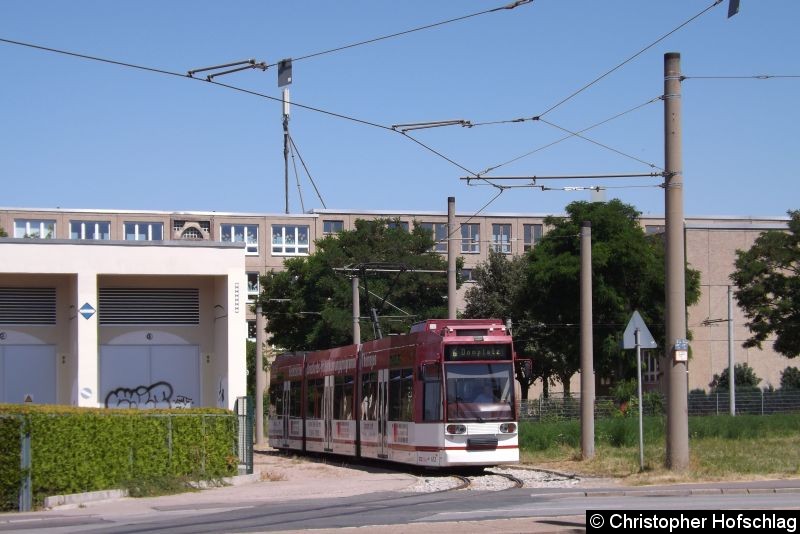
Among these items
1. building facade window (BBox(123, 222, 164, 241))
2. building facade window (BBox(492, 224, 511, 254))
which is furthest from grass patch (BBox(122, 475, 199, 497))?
building facade window (BBox(492, 224, 511, 254))

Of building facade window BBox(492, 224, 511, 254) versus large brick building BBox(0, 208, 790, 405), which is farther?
building facade window BBox(492, 224, 511, 254)

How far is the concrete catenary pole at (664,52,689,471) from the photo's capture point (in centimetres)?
2395

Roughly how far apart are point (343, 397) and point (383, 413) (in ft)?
14.0

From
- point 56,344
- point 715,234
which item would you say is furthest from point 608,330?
point 56,344

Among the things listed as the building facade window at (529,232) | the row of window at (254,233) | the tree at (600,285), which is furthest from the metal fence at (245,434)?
the building facade window at (529,232)

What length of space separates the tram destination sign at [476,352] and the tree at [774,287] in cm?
3655

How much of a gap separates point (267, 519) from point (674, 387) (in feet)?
33.0

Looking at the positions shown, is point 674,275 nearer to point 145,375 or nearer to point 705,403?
point 145,375

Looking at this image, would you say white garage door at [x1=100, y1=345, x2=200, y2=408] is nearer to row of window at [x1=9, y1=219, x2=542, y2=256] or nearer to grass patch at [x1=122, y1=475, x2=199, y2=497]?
grass patch at [x1=122, y1=475, x2=199, y2=497]

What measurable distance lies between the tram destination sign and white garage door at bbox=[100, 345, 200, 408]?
853 centimetres

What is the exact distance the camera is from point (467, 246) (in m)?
94.6

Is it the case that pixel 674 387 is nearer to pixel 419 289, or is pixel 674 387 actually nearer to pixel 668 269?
pixel 668 269

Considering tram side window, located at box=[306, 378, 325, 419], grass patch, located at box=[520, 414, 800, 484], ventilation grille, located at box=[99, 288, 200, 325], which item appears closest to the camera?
grass patch, located at box=[520, 414, 800, 484]

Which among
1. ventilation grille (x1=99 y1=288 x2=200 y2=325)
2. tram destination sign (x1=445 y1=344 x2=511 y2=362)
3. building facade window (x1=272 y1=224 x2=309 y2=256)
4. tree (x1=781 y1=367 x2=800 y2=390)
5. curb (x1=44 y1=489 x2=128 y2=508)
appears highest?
building facade window (x1=272 y1=224 x2=309 y2=256)
